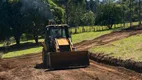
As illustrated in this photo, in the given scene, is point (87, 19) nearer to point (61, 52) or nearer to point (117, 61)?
point (117, 61)

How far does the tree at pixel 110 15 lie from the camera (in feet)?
192

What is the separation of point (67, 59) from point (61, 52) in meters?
0.63

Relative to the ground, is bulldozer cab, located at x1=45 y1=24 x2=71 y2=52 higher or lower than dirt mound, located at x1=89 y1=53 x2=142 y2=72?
higher

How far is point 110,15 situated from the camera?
5922 cm

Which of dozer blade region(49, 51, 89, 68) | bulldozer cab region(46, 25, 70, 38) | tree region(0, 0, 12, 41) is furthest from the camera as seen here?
tree region(0, 0, 12, 41)

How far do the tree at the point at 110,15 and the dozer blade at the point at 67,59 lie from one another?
3977 cm

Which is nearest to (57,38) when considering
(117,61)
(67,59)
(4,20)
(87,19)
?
(67,59)

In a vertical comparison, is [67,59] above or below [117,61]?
above

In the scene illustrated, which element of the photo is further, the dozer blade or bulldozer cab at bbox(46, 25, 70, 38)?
bulldozer cab at bbox(46, 25, 70, 38)

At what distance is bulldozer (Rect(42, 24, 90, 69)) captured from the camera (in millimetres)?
18875

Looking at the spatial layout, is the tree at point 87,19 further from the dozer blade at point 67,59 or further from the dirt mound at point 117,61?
the dozer blade at point 67,59

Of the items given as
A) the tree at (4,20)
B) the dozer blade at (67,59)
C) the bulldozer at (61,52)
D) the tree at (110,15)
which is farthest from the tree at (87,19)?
the dozer blade at (67,59)

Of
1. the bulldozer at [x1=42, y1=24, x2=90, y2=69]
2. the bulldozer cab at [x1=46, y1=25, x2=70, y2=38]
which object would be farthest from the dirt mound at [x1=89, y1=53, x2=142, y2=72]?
the bulldozer cab at [x1=46, y1=25, x2=70, y2=38]

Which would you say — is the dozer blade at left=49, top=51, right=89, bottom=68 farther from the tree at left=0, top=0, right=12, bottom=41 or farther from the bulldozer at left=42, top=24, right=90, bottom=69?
the tree at left=0, top=0, right=12, bottom=41
